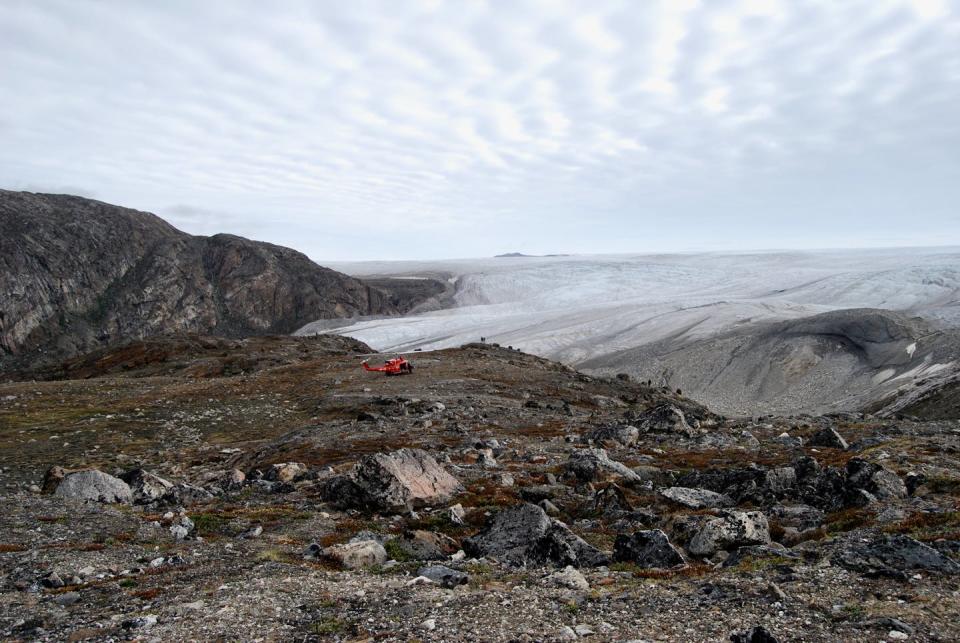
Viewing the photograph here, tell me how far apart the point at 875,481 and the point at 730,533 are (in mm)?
5034

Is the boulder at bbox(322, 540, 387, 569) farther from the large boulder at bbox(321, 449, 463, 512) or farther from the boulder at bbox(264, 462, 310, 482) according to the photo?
the boulder at bbox(264, 462, 310, 482)

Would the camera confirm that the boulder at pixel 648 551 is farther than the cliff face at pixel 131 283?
No

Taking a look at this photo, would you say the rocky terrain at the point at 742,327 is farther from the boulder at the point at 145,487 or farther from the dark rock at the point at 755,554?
the boulder at the point at 145,487

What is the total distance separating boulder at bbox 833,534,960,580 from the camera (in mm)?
9438

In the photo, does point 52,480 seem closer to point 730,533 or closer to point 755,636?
point 730,533

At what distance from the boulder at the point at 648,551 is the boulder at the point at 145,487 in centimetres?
1270

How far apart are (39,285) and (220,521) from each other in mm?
153056

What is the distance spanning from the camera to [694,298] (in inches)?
4899

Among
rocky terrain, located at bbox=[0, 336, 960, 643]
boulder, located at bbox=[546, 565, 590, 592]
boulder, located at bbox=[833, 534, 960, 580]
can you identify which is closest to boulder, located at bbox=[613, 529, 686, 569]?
rocky terrain, located at bbox=[0, 336, 960, 643]

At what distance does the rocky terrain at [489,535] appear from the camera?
335 inches

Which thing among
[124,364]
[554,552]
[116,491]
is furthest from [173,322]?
[554,552]

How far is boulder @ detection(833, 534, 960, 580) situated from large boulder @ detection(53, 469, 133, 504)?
16.8 metres

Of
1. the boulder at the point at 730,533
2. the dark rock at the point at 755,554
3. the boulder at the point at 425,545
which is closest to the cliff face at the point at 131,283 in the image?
the boulder at the point at 425,545

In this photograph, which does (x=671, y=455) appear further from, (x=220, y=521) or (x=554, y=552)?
(x=220, y=521)
